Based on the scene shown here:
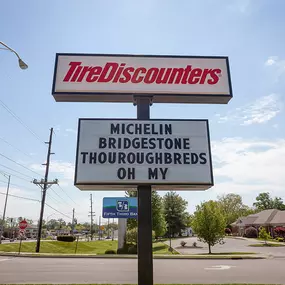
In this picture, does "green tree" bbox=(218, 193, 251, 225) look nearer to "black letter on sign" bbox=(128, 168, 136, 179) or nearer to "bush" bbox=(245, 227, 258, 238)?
"bush" bbox=(245, 227, 258, 238)

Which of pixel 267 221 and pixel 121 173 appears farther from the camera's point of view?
pixel 267 221

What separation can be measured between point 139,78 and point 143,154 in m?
2.29

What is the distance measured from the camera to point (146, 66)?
7727mm

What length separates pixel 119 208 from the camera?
103ft

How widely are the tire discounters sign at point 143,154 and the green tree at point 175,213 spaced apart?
2724 inches

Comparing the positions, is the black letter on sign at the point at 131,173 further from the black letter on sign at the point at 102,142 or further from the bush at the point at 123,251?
the bush at the point at 123,251

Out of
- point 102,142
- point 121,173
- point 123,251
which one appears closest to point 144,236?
point 121,173

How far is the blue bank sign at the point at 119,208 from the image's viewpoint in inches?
1230

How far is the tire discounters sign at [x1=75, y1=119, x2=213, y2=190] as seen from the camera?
6570mm

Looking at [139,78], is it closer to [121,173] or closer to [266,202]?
[121,173]

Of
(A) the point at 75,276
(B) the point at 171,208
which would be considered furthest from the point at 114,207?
(B) the point at 171,208

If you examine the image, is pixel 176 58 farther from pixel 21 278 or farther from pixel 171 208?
pixel 171 208

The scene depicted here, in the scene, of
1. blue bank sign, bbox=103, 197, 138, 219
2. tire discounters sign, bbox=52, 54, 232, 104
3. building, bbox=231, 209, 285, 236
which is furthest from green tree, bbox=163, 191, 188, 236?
tire discounters sign, bbox=52, 54, 232, 104

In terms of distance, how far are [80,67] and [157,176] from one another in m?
3.73
